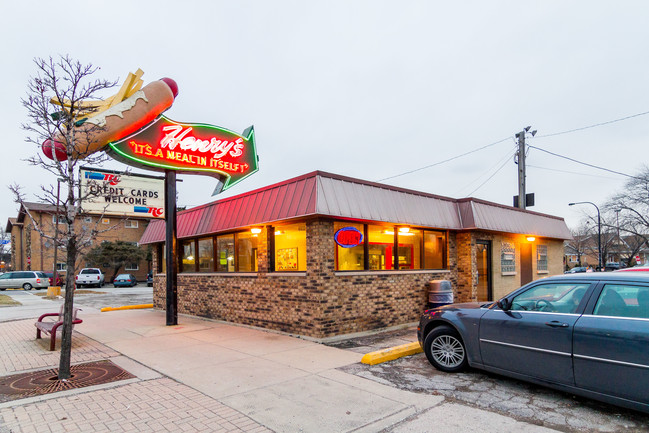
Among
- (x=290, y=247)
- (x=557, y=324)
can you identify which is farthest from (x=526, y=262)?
A: (x=557, y=324)

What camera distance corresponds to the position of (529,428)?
4.13 metres

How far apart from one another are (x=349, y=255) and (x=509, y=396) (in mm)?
4520

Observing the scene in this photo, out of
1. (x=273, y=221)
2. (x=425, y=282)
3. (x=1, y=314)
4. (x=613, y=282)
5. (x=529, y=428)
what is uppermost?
(x=273, y=221)

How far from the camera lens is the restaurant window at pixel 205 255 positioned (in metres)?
12.0

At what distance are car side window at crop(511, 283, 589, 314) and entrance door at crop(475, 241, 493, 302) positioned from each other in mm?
6570

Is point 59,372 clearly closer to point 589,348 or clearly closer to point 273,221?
point 273,221

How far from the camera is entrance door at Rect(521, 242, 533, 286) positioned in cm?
1366

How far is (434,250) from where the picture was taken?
434 inches

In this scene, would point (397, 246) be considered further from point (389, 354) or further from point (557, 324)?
point (557, 324)

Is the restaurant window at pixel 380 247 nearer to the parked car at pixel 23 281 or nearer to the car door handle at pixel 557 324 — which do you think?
the car door handle at pixel 557 324

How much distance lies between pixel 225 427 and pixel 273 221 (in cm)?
507

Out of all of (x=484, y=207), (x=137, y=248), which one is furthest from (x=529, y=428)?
(x=137, y=248)

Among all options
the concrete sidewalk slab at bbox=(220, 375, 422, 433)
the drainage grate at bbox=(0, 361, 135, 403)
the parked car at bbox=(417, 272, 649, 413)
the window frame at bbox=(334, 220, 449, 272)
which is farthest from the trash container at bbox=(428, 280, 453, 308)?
the drainage grate at bbox=(0, 361, 135, 403)

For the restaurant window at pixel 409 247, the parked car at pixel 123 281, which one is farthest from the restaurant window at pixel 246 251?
the parked car at pixel 123 281
